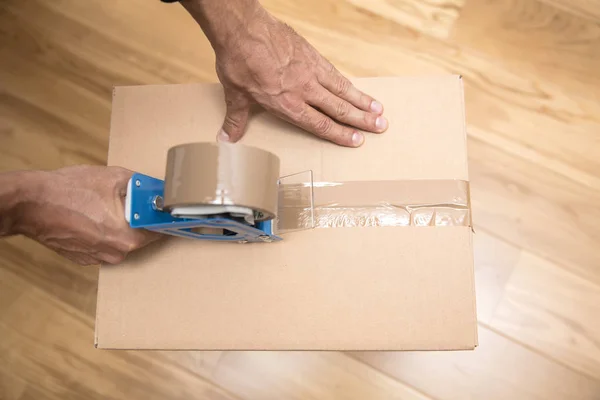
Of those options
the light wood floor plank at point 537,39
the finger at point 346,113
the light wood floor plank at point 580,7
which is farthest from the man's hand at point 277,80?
the light wood floor plank at point 580,7

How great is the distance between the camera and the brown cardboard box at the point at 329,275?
28.1 inches

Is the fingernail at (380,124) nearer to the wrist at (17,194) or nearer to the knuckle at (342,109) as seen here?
the knuckle at (342,109)

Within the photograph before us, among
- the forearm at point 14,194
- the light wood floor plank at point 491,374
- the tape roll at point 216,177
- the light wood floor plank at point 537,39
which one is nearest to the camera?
the tape roll at point 216,177

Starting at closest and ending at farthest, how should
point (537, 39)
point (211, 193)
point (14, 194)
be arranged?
point (211, 193)
point (14, 194)
point (537, 39)

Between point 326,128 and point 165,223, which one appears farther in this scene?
point 326,128

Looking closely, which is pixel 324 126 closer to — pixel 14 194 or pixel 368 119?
pixel 368 119

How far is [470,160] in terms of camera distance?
1.14 metres

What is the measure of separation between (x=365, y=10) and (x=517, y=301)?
0.81 meters

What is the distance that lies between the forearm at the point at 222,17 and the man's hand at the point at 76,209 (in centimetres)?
26

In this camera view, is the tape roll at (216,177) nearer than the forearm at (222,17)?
Yes

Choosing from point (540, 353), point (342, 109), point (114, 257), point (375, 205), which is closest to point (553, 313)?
point (540, 353)

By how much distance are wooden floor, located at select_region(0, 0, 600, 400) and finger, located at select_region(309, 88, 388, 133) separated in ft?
1.47

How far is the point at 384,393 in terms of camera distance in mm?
1074

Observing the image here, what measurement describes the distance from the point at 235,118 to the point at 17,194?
35cm
